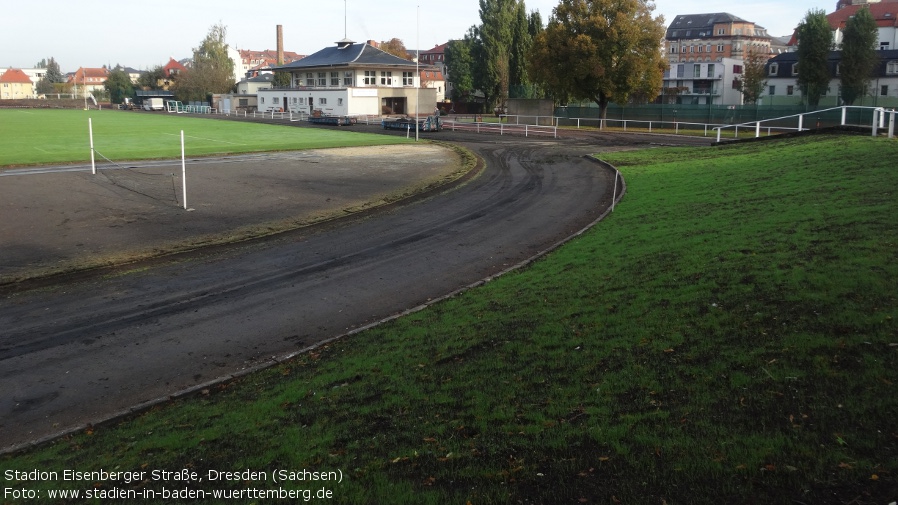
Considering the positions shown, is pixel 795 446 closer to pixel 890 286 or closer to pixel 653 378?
pixel 653 378

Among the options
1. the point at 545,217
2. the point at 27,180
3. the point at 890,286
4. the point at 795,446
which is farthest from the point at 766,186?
the point at 27,180

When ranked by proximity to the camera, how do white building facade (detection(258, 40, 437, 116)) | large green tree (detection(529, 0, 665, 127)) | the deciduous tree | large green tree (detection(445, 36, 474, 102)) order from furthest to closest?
1. the deciduous tree
2. large green tree (detection(445, 36, 474, 102))
3. white building facade (detection(258, 40, 437, 116))
4. large green tree (detection(529, 0, 665, 127))

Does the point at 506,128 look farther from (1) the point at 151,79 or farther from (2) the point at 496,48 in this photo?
(1) the point at 151,79

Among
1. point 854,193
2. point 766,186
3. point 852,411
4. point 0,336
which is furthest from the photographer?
point 766,186

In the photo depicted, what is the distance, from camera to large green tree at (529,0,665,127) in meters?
58.2

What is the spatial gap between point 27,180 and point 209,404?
23131 millimetres

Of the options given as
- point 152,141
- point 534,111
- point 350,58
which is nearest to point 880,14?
point 534,111

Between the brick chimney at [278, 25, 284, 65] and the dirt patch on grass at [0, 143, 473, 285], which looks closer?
the dirt patch on grass at [0, 143, 473, 285]

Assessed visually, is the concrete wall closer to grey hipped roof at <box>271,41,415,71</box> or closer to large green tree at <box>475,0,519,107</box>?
large green tree at <box>475,0,519,107</box>

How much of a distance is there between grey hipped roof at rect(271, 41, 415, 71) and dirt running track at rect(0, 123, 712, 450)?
5681cm

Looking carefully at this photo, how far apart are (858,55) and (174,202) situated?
225 feet

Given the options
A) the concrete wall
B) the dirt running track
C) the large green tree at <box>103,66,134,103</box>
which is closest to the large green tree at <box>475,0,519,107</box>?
the concrete wall

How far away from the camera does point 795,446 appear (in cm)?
580

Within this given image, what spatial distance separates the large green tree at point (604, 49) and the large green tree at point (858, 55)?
22.4 metres
